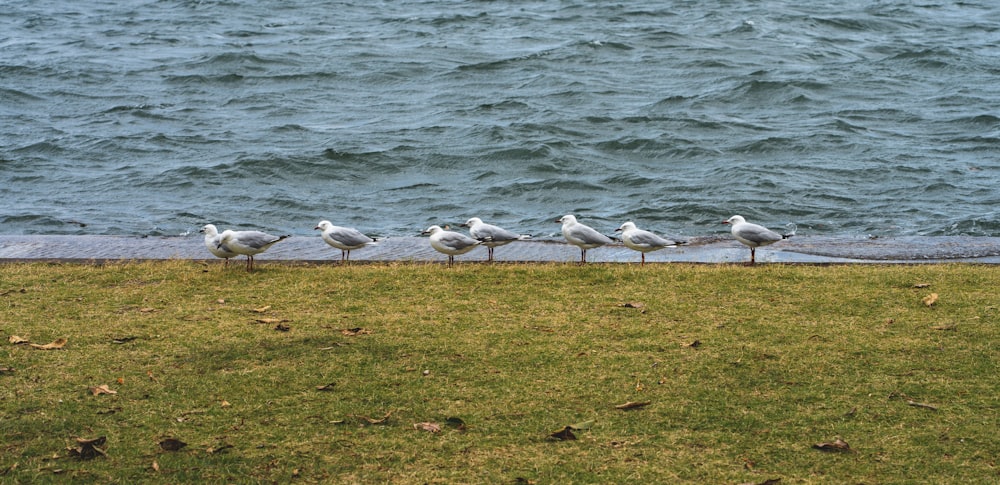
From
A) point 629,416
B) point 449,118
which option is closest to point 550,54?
point 449,118

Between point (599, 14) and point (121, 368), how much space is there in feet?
108

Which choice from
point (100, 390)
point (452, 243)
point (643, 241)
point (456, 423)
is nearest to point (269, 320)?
point (100, 390)

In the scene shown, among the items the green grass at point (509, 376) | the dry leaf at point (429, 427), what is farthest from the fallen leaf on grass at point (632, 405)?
the dry leaf at point (429, 427)

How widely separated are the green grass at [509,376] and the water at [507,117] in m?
6.46

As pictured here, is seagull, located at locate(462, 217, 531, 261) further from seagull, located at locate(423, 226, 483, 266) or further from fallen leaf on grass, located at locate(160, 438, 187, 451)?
fallen leaf on grass, located at locate(160, 438, 187, 451)

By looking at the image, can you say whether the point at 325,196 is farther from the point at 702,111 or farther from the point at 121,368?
the point at 121,368

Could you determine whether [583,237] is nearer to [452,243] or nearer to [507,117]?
[452,243]

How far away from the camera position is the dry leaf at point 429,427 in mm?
5621

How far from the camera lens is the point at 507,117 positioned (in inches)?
987

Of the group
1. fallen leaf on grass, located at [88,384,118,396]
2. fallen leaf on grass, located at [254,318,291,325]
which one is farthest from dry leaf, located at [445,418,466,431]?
fallen leaf on grass, located at [254,318,291,325]

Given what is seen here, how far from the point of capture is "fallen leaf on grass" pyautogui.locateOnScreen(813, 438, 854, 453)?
5.36 m

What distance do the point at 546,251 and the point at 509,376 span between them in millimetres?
4939

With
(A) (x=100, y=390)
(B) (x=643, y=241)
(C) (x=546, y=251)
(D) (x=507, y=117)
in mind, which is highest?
(A) (x=100, y=390)

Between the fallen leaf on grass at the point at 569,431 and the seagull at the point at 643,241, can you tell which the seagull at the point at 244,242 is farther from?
the fallen leaf on grass at the point at 569,431
